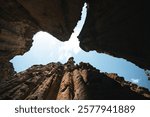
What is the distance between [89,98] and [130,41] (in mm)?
4946

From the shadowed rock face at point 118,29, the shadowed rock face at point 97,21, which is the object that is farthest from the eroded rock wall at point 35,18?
the shadowed rock face at point 118,29

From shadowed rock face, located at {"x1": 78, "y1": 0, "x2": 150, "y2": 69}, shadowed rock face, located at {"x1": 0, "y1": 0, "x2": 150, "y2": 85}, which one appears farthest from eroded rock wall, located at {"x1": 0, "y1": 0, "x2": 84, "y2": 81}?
shadowed rock face, located at {"x1": 78, "y1": 0, "x2": 150, "y2": 69}

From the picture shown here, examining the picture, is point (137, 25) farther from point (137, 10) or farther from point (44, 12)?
point (44, 12)

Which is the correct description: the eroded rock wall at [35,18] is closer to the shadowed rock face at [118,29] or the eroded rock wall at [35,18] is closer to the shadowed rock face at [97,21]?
the shadowed rock face at [97,21]

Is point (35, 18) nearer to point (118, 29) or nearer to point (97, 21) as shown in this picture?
point (97, 21)

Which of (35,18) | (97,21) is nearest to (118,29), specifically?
(97,21)

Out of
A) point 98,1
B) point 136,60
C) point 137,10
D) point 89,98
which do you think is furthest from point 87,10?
point 89,98

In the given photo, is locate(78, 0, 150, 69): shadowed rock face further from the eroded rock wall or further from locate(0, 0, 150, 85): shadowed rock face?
the eroded rock wall

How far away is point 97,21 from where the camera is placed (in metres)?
9.70

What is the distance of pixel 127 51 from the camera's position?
10250 mm

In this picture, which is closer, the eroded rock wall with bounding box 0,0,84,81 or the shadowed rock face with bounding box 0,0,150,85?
the shadowed rock face with bounding box 0,0,150,85

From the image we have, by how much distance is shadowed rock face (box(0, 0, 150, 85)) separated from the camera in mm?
8461

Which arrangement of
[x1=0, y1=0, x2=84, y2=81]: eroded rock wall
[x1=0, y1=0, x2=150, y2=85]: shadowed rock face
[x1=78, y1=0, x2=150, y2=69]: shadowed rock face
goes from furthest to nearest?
[x1=0, y1=0, x2=84, y2=81]: eroded rock wall → [x1=0, y1=0, x2=150, y2=85]: shadowed rock face → [x1=78, y1=0, x2=150, y2=69]: shadowed rock face

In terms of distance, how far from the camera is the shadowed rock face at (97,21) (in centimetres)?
846
